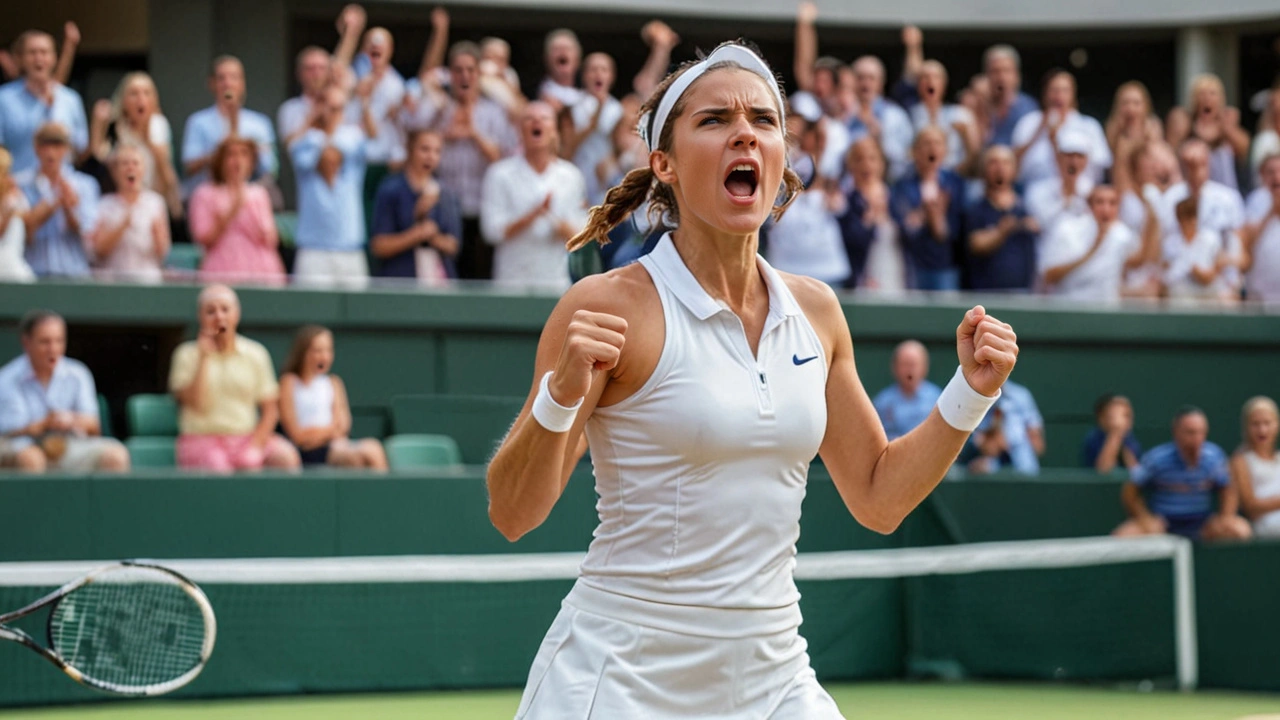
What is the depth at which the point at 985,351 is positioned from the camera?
3143mm

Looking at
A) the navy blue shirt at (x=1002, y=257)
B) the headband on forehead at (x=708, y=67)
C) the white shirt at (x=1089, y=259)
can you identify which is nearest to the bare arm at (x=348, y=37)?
the navy blue shirt at (x=1002, y=257)

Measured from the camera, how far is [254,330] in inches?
397

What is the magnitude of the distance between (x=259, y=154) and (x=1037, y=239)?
15.8 feet

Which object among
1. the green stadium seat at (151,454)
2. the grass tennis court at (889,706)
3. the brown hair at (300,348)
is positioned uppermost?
the brown hair at (300,348)

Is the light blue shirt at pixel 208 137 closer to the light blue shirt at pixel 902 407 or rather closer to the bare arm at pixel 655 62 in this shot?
the bare arm at pixel 655 62

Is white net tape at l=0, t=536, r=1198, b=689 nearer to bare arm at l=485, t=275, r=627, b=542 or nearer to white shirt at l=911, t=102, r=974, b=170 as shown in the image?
→ white shirt at l=911, t=102, r=974, b=170

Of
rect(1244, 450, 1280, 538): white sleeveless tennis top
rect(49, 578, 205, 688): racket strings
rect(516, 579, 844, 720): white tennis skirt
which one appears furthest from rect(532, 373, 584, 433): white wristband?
rect(1244, 450, 1280, 538): white sleeveless tennis top

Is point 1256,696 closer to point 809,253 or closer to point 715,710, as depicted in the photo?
point 809,253

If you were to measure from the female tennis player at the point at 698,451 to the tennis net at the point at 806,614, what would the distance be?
5412mm

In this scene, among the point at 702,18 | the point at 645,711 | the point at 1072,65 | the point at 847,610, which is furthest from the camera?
the point at 1072,65

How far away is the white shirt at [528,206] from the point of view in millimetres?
10305

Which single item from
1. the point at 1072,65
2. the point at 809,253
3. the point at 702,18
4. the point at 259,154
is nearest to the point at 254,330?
the point at 259,154

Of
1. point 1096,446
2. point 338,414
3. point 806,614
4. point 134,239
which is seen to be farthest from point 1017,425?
point 134,239

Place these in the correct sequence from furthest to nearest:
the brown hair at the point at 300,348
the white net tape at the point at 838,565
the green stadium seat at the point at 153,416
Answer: the green stadium seat at the point at 153,416 → the brown hair at the point at 300,348 → the white net tape at the point at 838,565
